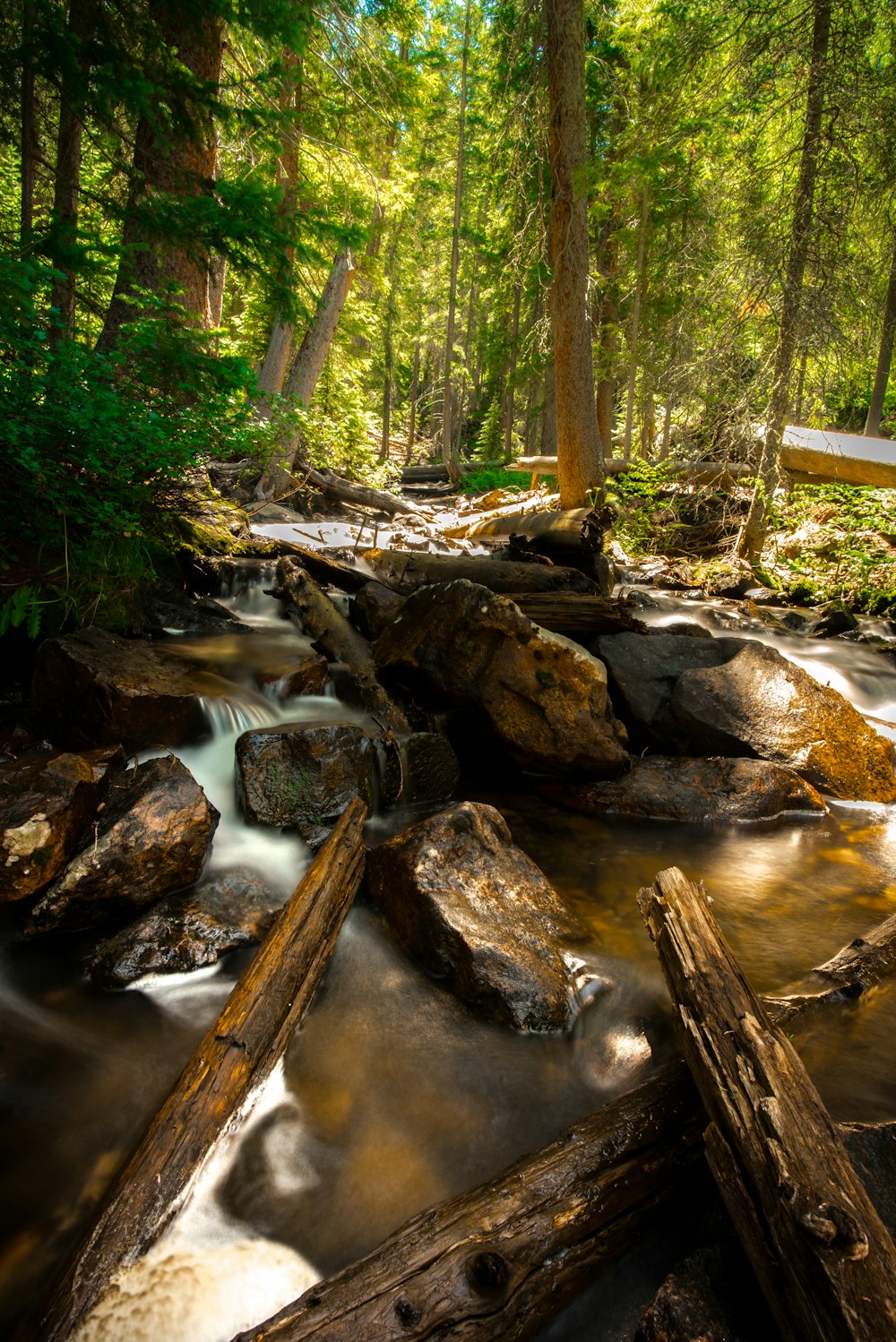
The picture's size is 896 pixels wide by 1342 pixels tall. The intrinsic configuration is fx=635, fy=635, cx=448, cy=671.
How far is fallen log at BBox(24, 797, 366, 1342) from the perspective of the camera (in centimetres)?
194

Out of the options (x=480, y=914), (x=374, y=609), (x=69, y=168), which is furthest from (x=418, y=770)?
(x=69, y=168)

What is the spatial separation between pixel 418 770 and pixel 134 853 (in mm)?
2352

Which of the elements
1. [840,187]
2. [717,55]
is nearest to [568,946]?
[840,187]

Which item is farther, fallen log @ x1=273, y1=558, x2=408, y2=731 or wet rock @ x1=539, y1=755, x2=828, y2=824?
fallen log @ x1=273, y1=558, x2=408, y2=731

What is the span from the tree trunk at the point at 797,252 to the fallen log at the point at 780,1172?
9.56 m

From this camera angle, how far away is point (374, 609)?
6941 millimetres

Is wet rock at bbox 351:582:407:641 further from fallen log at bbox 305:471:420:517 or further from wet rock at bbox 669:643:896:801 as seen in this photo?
fallen log at bbox 305:471:420:517

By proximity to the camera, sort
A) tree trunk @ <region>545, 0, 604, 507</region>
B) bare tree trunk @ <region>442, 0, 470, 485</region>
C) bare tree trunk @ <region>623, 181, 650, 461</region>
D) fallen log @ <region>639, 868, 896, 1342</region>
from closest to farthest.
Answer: fallen log @ <region>639, 868, 896, 1342</region>, tree trunk @ <region>545, 0, 604, 507</region>, bare tree trunk @ <region>623, 181, 650, 461</region>, bare tree trunk @ <region>442, 0, 470, 485</region>

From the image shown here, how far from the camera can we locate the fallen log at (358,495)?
15.7 meters

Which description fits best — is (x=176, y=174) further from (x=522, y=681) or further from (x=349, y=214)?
(x=349, y=214)

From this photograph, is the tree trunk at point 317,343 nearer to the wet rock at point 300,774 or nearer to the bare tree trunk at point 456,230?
the bare tree trunk at point 456,230

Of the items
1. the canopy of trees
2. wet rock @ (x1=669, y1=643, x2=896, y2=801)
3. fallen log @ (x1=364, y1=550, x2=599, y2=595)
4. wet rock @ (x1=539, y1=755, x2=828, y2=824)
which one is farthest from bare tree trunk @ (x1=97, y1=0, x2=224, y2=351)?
wet rock @ (x1=669, y1=643, x2=896, y2=801)

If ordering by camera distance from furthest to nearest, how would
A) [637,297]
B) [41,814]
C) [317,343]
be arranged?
[637,297] → [317,343] → [41,814]

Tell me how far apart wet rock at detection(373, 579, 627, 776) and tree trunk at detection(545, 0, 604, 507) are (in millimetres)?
6917
